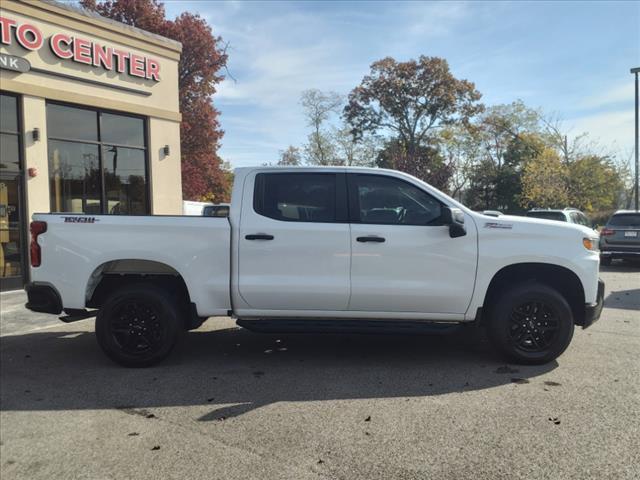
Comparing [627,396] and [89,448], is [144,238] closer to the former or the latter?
[89,448]

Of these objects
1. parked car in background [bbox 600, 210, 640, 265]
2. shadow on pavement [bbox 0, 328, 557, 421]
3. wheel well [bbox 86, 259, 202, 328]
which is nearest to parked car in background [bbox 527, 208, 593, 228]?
parked car in background [bbox 600, 210, 640, 265]

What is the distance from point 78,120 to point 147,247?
27.1 feet

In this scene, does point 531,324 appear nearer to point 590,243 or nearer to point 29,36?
point 590,243

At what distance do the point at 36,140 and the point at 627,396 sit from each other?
11.3 metres

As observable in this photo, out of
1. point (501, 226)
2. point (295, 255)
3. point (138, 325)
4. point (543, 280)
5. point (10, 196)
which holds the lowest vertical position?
point (138, 325)

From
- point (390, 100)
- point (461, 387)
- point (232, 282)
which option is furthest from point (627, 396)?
point (390, 100)

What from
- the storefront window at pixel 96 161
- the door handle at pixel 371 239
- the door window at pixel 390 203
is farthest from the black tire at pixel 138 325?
the storefront window at pixel 96 161

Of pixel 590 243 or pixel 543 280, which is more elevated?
pixel 590 243

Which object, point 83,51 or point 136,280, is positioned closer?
point 136,280

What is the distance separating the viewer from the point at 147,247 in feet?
16.7

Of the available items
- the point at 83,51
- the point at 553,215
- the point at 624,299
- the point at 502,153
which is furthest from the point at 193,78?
the point at 502,153

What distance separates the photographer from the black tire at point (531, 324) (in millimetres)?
4980

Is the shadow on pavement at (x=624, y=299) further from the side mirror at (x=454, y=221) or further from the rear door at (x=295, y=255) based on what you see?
the rear door at (x=295, y=255)

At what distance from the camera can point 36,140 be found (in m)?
10.9
